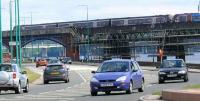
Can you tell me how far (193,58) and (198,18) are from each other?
18.0 metres

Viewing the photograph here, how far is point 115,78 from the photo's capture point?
85.1 feet

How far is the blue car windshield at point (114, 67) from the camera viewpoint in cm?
2683

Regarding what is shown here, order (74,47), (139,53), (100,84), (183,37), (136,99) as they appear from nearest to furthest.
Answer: (136,99) < (100,84) < (183,37) < (139,53) < (74,47)

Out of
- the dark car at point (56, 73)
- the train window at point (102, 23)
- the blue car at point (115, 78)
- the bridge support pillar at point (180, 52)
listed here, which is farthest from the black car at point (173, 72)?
the bridge support pillar at point (180, 52)

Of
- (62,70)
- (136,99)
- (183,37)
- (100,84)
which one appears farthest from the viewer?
(183,37)

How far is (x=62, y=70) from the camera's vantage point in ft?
154

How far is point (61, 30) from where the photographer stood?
140625 mm

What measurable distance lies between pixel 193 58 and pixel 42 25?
1353 inches

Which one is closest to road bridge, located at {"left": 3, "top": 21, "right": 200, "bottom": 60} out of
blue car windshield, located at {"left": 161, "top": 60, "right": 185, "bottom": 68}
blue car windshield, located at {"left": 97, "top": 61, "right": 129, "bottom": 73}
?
blue car windshield, located at {"left": 161, "top": 60, "right": 185, "bottom": 68}

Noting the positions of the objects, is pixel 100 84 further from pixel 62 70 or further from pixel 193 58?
pixel 193 58

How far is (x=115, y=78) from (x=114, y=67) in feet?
4.00

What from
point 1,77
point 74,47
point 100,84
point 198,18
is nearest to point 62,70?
point 1,77

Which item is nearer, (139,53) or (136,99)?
(136,99)

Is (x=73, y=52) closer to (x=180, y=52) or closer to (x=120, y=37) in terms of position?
(x=120, y=37)
